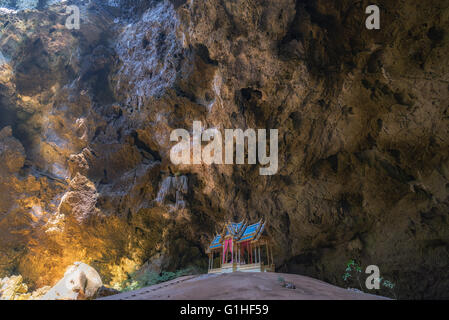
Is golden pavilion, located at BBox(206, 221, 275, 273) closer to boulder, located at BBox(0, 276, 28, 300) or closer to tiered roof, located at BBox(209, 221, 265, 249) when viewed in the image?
tiered roof, located at BBox(209, 221, 265, 249)

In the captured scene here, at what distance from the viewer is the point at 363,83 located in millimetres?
11227

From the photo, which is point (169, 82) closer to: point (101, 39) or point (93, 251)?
point (101, 39)

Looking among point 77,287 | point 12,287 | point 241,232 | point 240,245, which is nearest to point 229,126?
point 241,232

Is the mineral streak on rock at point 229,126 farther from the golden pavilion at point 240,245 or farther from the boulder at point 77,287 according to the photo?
the boulder at point 77,287

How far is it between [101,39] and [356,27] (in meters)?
17.5

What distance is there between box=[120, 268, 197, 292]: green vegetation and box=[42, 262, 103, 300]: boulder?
295 cm

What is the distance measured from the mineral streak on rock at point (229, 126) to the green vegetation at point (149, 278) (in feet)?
2.60

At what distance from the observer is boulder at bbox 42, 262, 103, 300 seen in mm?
8789

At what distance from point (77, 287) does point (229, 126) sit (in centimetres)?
915

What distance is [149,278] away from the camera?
1265 cm

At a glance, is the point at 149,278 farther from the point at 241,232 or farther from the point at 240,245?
the point at 241,232

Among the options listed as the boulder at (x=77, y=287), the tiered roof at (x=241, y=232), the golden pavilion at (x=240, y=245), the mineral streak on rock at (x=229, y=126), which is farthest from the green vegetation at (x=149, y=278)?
the tiered roof at (x=241, y=232)

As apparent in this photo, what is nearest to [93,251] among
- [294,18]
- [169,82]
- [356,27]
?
[169,82]
